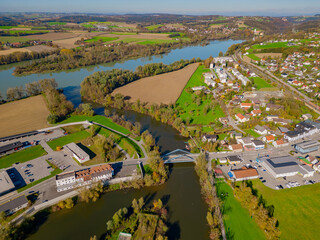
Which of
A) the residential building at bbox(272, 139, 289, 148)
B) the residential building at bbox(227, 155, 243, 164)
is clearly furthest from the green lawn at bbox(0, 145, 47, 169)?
the residential building at bbox(272, 139, 289, 148)

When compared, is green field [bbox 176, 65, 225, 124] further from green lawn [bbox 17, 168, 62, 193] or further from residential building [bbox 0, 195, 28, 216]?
residential building [bbox 0, 195, 28, 216]

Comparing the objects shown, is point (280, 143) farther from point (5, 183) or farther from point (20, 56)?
point (20, 56)

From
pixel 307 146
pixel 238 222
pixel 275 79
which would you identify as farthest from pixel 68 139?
pixel 275 79

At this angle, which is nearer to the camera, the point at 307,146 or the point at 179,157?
the point at 179,157

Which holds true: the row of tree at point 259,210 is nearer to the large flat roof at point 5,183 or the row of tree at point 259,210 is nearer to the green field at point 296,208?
A: the green field at point 296,208

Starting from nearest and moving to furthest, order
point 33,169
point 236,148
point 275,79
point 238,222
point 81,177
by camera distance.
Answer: point 238,222, point 81,177, point 33,169, point 236,148, point 275,79

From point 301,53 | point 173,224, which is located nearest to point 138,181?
point 173,224

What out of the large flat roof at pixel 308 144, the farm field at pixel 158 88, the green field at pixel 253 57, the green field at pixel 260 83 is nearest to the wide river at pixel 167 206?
the large flat roof at pixel 308 144
